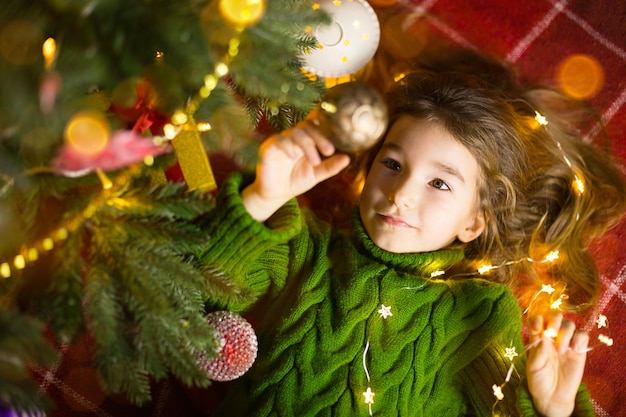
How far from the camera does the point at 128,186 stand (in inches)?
34.1

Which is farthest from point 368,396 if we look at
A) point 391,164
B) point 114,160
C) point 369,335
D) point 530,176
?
point 114,160

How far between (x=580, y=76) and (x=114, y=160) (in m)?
1.37

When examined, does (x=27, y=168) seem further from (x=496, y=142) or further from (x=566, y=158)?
(x=566, y=158)

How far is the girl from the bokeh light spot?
296mm

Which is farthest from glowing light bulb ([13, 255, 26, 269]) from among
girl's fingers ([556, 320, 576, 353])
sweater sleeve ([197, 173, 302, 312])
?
girl's fingers ([556, 320, 576, 353])

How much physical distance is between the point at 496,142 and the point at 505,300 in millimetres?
352

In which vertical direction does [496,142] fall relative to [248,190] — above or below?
above

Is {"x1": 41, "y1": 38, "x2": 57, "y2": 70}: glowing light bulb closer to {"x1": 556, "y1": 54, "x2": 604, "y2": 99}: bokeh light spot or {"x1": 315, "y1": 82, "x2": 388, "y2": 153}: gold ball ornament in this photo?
{"x1": 315, "y1": 82, "x2": 388, "y2": 153}: gold ball ornament

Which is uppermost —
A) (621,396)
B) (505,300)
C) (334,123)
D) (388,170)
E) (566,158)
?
(334,123)

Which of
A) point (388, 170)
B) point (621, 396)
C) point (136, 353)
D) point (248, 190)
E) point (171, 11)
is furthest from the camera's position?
point (621, 396)

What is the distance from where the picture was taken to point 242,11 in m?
0.76

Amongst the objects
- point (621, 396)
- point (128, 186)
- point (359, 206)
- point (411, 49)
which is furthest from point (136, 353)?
point (621, 396)

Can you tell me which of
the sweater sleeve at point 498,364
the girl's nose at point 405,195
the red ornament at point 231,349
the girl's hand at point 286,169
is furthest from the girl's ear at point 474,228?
the red ornament at point 231,349

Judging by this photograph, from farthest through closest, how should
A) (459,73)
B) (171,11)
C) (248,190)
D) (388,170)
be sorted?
(459,73), (388,170), (248,190), (171,11)
